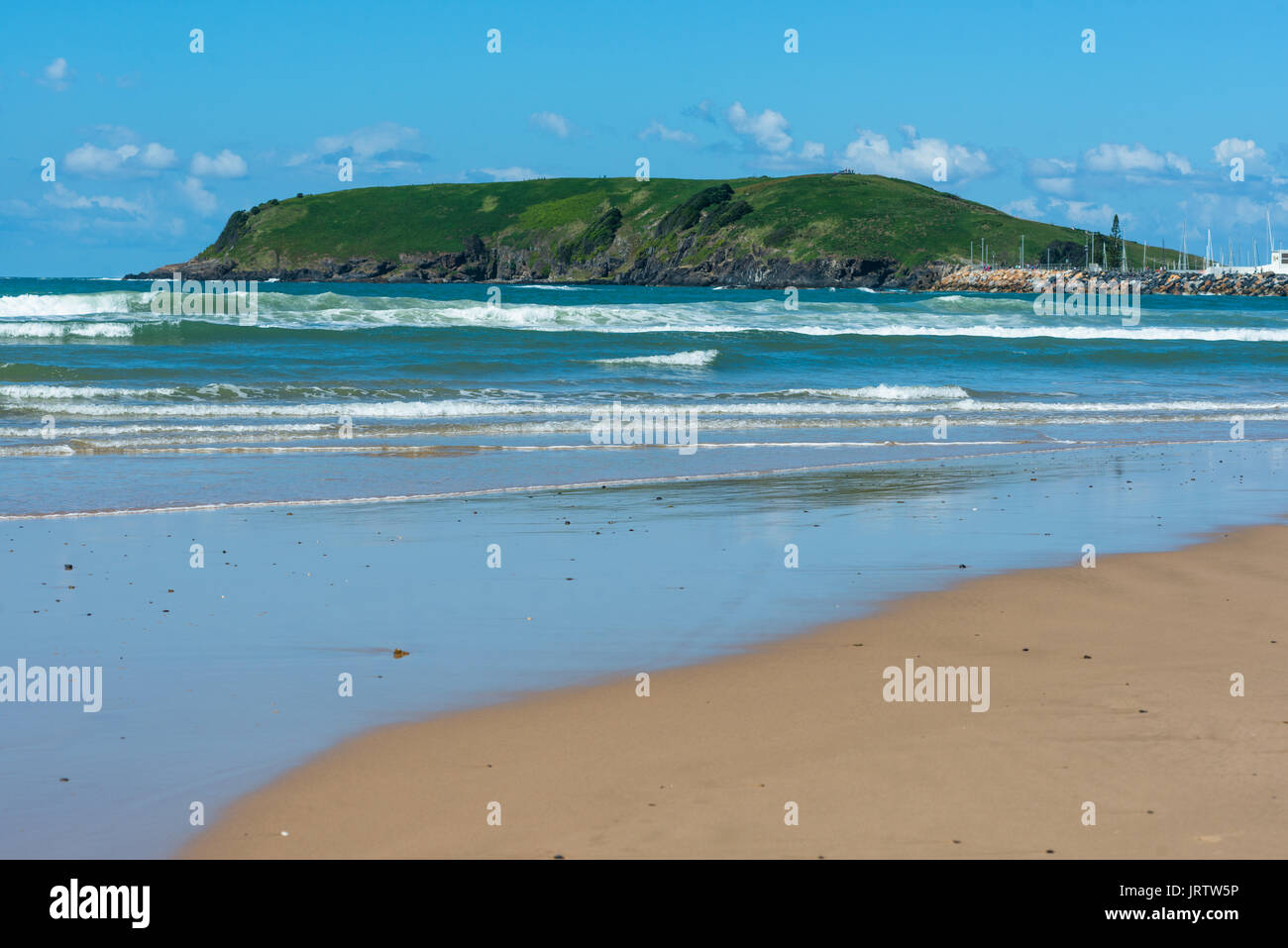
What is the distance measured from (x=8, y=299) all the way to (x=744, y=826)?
161ft

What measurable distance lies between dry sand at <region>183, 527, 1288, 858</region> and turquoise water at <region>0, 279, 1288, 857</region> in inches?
15.0

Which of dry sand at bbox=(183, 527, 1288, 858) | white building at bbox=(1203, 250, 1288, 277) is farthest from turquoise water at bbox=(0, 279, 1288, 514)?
white building at bbox=(1203, 250, 1288, 277)

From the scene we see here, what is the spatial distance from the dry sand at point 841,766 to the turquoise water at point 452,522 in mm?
380

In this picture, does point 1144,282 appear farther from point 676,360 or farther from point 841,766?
point 841,766

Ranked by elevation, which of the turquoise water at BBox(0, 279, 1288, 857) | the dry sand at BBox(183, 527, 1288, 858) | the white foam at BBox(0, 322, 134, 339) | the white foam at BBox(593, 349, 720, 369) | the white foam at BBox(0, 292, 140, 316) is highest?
the white foam at BBox(0, 292, 140, 316)

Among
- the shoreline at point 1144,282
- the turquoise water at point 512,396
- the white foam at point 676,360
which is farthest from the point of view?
the shoreline at point 1144,282

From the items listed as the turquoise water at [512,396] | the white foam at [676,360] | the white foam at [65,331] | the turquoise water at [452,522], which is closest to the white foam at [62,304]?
the turquoise water at [512,396]

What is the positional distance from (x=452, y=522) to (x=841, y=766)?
6186 millimetres

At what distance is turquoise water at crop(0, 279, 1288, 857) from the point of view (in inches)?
216

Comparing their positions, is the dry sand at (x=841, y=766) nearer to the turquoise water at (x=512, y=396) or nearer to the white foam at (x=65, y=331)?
the turquoise water at (x=512, y=396)

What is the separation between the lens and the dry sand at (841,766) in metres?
4.13

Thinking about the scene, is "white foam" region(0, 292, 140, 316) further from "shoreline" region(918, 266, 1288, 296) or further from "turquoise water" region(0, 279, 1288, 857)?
"shoreline" region(918, 266, 1288, 296)

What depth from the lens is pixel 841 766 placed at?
4.77m

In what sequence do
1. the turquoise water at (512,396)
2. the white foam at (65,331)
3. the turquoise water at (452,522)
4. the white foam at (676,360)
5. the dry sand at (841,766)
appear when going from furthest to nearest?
1. the white foam at (65,331)
2. the white foam at (676,360)
3. the turquoise water at (512,396)
4. the turquoise water at (452,522)
5. the dry sand at (841,766)
